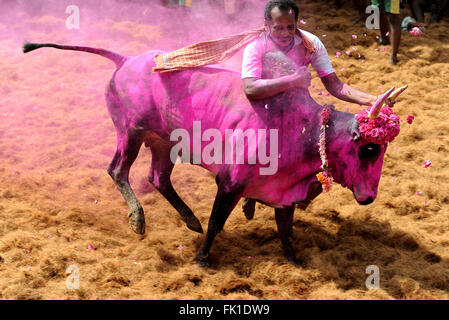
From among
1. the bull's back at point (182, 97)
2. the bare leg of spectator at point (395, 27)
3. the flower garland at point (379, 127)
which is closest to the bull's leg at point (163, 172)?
the bull's back at point (182, 97)

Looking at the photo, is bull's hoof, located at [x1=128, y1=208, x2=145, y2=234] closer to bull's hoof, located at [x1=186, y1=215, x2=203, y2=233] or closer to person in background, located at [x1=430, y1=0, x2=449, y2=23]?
bull's hoof, located at [x1=186, y1=215, x2=203, y2=233]

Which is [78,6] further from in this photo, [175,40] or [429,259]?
[429,259]

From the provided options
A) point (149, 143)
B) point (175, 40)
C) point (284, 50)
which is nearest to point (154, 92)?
point (149, 143)

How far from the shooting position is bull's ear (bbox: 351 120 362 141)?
3525mm

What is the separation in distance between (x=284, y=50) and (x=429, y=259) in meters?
1.82

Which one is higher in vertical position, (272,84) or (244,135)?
(272,84)

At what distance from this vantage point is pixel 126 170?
4.42 metres

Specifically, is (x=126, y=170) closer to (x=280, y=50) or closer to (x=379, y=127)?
(x=280, y=50)

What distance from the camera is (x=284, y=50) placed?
371 centimetres

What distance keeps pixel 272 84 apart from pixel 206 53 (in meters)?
0.66

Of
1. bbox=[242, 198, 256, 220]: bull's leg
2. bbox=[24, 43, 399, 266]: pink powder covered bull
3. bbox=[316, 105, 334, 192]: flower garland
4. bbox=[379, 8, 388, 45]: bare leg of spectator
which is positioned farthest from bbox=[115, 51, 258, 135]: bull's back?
bbox=[379, 8, 388, 45]: bare leg of spectator

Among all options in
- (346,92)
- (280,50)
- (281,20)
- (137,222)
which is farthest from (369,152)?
(137,222)

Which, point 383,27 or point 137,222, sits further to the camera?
point 383,27

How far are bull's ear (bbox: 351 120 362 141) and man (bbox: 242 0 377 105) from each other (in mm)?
250
